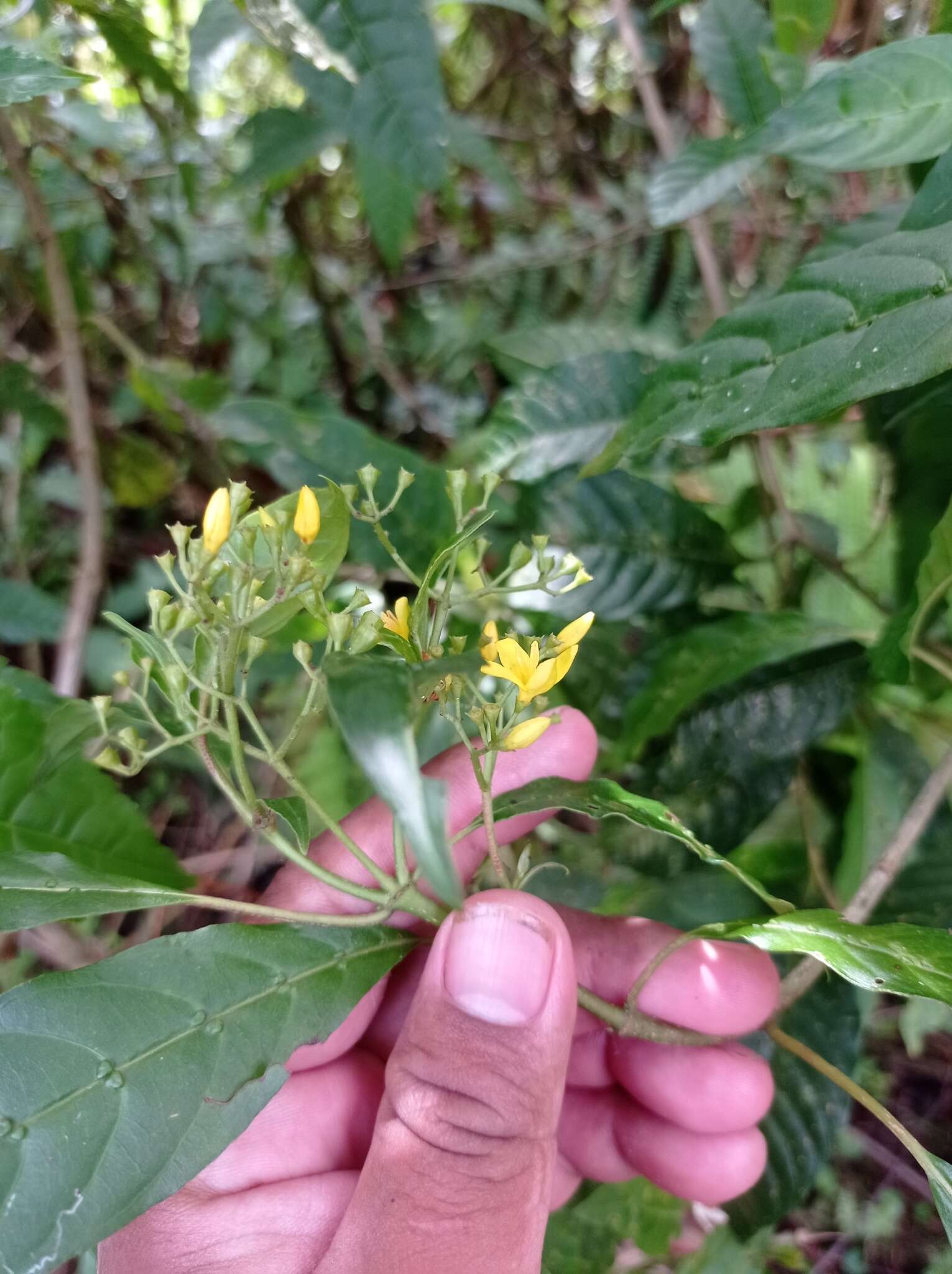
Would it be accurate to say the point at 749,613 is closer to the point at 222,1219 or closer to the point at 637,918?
the point at 637,918

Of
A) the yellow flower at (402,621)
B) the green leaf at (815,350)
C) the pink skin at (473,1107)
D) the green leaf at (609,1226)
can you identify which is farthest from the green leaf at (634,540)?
the green leaf at (609,1226)

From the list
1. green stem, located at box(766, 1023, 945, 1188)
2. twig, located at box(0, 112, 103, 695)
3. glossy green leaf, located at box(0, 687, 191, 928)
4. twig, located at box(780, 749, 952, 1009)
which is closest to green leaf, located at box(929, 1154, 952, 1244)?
green stem, located at box(766, 1023, 945, 1188)

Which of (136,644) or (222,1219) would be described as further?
(222,1219)

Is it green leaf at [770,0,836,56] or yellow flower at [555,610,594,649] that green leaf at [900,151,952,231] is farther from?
green leaf at [770,0,836,56]

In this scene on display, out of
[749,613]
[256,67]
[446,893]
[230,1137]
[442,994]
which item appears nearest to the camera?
[446,893]

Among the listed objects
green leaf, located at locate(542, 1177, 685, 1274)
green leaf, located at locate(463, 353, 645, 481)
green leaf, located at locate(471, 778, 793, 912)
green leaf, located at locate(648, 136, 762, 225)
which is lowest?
green leaf, located at locate(542, 1177, 685, 1274)

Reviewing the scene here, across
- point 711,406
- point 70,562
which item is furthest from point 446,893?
point 70,562

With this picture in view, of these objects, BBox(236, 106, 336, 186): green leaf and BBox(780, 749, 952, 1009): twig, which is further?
BBox(236, 106, 336, 186): green leaf
